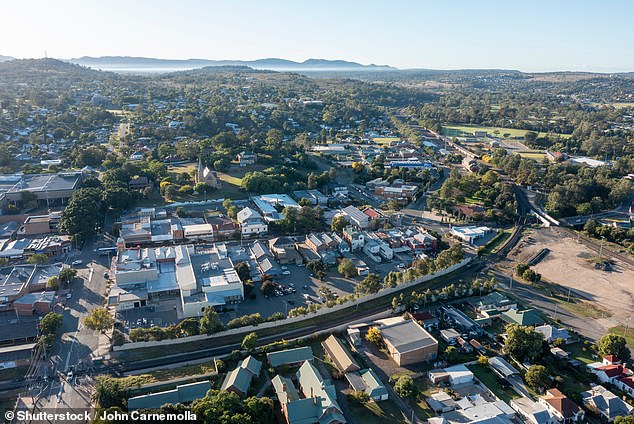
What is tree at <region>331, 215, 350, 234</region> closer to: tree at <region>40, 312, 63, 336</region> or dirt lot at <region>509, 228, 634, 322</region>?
dirt lot at <region>509, 228, 634, 322</region>

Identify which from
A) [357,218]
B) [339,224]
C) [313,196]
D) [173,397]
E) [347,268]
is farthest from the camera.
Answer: [313,196]

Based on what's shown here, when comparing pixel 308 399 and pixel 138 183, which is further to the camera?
pixel 138 183

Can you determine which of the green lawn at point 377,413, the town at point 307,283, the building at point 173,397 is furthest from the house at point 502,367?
the building at point 173,397

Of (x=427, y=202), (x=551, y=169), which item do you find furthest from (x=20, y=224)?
(x=551, y=169)

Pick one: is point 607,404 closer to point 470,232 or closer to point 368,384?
point 368,384

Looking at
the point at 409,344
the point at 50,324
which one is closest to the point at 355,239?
the point at 409,344

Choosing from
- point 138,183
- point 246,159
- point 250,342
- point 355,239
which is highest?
point 246,159
